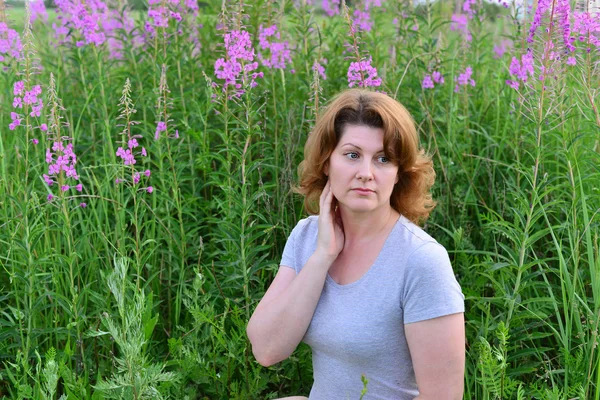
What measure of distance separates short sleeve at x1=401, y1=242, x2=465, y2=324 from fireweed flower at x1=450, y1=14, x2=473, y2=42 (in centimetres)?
292

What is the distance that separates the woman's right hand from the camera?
2486mm

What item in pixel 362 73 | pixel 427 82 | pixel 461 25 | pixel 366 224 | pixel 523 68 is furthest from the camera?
pixel 461 25

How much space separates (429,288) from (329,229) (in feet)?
1.30

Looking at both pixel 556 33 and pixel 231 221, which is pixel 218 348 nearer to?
pixel 231 221

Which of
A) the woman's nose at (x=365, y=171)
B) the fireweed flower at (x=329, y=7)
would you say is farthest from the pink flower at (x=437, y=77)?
the woman's nose at (x=365, y=171)

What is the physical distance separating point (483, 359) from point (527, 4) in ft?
6.99

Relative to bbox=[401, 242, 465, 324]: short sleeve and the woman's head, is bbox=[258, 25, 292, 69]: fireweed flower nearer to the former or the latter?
the woman's head

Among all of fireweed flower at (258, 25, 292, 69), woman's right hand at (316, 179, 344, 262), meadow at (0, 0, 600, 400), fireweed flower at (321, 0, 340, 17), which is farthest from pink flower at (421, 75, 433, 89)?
woman's right hand at (316, 179, 344, 262)

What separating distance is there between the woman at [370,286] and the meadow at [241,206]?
0.25 m

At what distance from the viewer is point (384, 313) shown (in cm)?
239

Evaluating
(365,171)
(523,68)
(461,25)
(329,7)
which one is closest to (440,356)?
(365,171)

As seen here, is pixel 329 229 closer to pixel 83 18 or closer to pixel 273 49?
pixel 273 49

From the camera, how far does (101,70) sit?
4.30 metres

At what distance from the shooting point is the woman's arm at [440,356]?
2.29 meters
